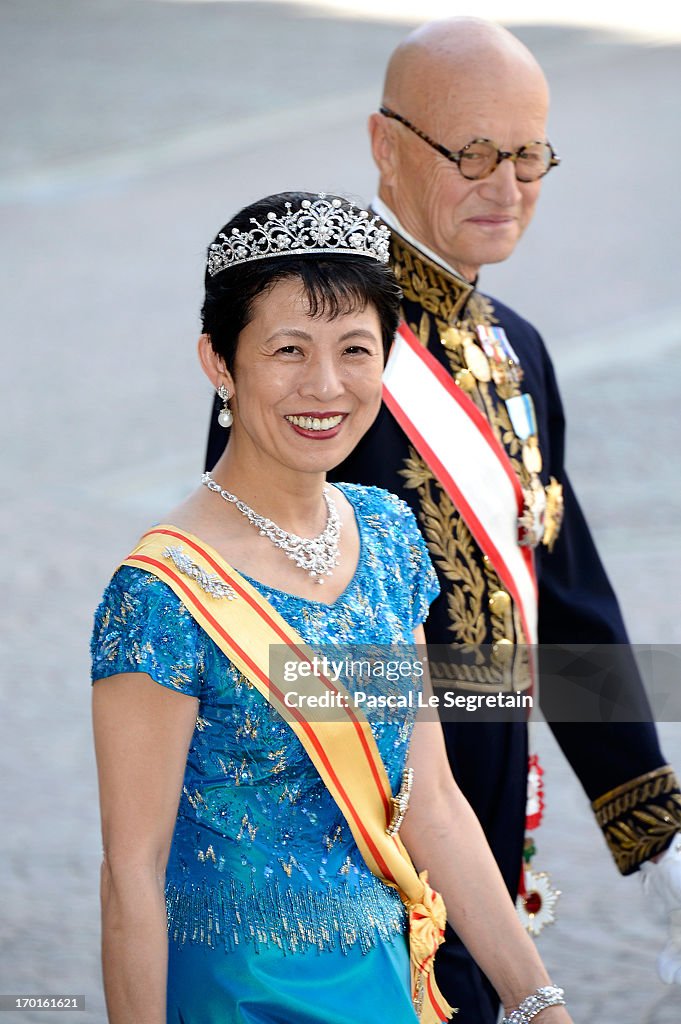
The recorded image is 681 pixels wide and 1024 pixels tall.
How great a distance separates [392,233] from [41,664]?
10.8 ft

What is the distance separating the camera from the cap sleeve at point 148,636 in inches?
72.6

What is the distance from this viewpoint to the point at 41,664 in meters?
5.78

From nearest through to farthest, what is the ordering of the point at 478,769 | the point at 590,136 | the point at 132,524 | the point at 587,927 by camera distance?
the point at 478,769, the point at 587,927, the point at 132,524, the point at 590,136

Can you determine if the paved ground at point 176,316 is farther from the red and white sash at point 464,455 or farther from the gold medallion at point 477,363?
the gold medallion at point 477,363

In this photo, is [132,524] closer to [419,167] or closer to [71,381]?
[71,381]

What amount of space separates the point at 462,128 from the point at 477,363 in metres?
0.40

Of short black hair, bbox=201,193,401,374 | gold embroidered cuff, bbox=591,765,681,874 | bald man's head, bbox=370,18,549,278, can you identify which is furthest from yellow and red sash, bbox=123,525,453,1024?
bald man's head, bbox=370,18,549,278

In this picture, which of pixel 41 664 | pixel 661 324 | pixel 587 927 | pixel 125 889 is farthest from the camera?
pixel 661 324

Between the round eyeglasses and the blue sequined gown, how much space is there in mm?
1017

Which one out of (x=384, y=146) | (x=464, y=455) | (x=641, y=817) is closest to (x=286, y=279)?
(x=464, y=455)

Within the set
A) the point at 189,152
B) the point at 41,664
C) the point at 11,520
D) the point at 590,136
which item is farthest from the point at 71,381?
the point at 590,136

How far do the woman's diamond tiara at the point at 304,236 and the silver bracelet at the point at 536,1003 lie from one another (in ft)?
3.10

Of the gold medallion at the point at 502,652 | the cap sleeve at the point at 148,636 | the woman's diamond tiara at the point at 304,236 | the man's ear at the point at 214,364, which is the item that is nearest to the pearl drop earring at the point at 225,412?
the man's ear at the point at 214,364

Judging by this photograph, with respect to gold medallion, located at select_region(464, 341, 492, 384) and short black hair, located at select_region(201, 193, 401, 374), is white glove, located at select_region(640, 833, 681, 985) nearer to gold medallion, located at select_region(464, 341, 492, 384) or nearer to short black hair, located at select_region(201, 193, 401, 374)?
gold medallion, located at select_region(464, 341, 492, 384)
